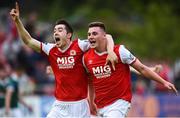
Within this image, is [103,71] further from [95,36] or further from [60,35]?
[60,35]

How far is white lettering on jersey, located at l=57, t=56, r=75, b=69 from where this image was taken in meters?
14.8

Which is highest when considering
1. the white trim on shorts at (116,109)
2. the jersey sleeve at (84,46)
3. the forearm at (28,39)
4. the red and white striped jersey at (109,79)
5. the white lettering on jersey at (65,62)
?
the forearm at (28,39)

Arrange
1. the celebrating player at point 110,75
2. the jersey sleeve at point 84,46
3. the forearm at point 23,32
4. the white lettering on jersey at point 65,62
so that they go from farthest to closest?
1. the jersey sleeve at point 84,46
2. the white lettering on jersey at point 65,62
3. the forearm at point 23,32
4. the celebrating player at point 110,75

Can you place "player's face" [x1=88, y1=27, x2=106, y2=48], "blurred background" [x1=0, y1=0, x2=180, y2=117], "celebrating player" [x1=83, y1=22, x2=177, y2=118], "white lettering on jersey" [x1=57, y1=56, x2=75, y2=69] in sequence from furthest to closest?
"blurred background" [x1=0, y1=0, x2=180, y2=117], "white lettering on jersey" [x1=57, y1=56, x2=75, y2=69], "player's face" [x1=88, y1=27, x2=106, y2=48], "celebrating player" [x1=83, y1=22, x2=177, y2=118]

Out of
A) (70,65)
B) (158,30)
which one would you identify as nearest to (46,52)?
(70,65)

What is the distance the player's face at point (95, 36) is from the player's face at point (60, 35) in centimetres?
51

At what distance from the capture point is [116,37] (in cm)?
3766

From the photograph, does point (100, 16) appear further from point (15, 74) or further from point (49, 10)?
point (15, 74)

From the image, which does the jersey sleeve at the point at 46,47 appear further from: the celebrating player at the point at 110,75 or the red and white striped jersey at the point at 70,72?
the celebrating player at the point at 110,75

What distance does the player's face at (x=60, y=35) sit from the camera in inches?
584

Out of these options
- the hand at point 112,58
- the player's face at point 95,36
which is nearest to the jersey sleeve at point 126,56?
the hand at point 112,58

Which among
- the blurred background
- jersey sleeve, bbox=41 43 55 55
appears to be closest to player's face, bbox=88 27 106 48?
jersey sleeve, bbox=41 43 55 55

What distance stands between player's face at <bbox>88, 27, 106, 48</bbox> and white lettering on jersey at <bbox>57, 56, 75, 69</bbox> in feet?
1.56

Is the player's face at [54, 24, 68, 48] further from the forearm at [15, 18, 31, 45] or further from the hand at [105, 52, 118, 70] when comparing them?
the hand at [105, 52, 118, 70]
